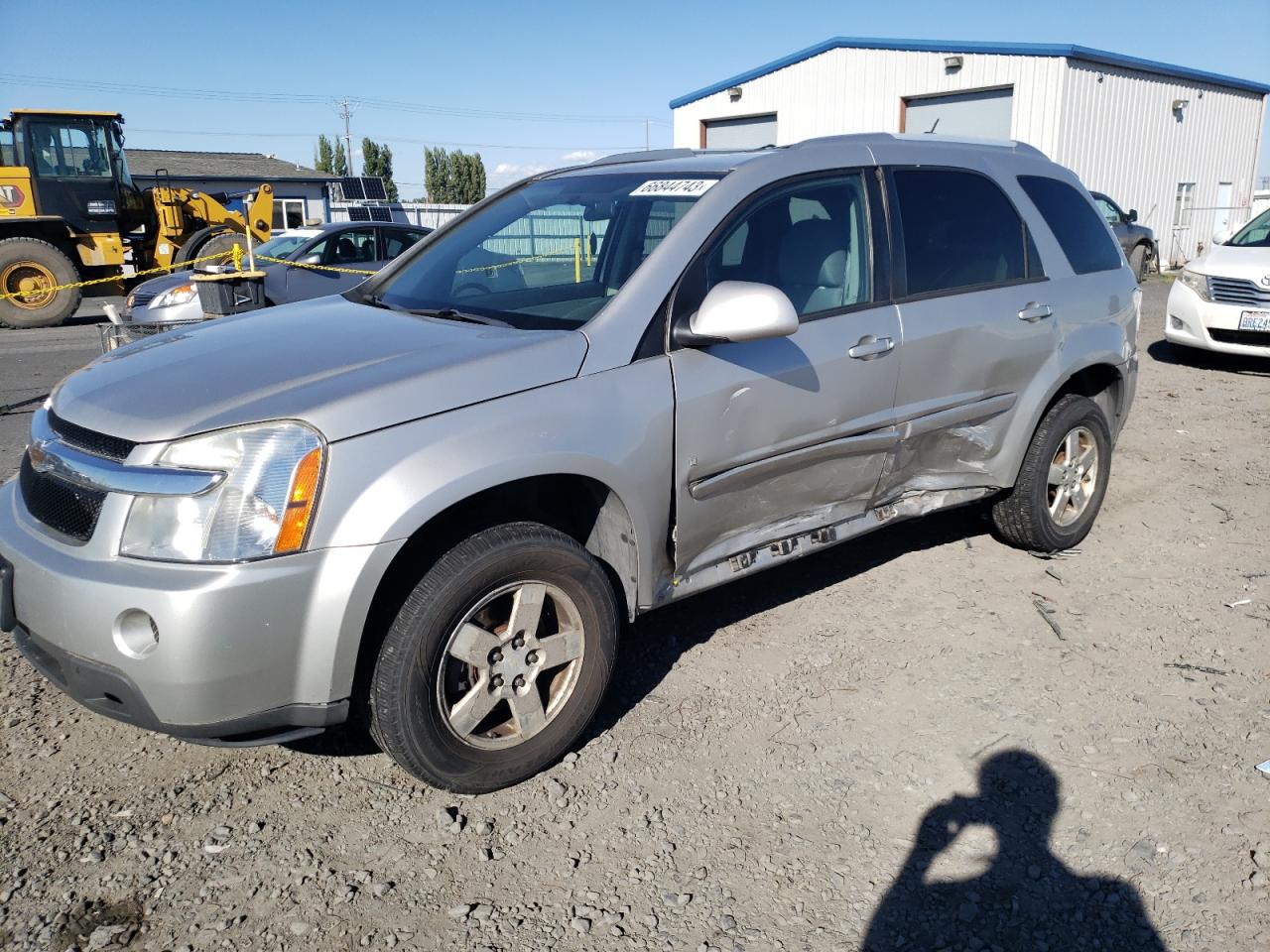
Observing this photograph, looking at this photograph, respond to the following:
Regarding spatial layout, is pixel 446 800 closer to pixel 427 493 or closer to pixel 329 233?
pixel 427 493

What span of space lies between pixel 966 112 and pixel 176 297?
59.6ft

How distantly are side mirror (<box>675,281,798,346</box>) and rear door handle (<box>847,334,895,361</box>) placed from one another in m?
0.61

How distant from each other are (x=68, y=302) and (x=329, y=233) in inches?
230

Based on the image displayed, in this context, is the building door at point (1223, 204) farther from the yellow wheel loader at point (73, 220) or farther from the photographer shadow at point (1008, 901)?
the photographer shadow at point (1008, 901)

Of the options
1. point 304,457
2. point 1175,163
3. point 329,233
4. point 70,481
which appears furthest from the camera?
point 1175,163

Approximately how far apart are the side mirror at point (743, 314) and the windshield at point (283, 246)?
9931mm

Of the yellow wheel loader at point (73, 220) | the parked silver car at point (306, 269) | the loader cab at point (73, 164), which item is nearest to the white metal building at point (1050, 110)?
the parked silver car at point (306, 269)

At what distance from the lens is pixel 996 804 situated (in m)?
2.98

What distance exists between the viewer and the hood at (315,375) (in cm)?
263

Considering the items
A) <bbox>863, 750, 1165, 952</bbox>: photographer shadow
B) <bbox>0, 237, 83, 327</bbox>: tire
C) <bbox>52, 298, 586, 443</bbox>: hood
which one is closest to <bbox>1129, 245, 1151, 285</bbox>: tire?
<bbox>0, 237, 83, 327</bbox>: tire

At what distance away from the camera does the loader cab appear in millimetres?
15641

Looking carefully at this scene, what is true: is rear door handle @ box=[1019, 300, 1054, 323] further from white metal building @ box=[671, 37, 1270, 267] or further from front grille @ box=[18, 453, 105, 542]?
white metal building @ box=[671, 37, 1270, 267]

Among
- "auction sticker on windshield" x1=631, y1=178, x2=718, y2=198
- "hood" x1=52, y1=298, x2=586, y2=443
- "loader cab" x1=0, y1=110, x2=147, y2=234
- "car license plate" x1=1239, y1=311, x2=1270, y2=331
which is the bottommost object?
"car license plate" x1=1239, y1=311, x2=1270, y2=331

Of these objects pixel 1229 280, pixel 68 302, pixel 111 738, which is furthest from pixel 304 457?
pixel 68 302
